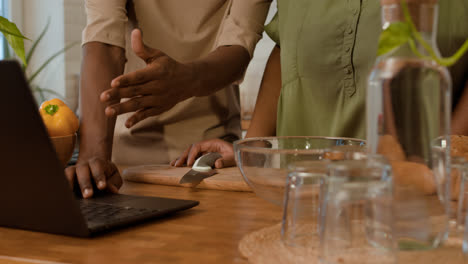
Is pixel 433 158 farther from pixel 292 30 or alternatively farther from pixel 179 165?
pixel 292 30

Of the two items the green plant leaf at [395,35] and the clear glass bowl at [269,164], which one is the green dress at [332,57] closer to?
the clear glass bowl at [269,164]

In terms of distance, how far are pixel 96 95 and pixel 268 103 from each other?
1.67 ft

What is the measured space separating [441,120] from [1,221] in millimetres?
607

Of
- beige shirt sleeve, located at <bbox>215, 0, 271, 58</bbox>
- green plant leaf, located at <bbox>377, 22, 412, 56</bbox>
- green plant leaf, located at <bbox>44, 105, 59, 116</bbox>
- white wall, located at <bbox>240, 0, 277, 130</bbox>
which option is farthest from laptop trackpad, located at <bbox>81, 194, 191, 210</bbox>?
white wall, located at <bbox>240, 0, 277, 130</bbox>

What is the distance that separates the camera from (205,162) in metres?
1.27

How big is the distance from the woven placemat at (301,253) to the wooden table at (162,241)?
0.02m

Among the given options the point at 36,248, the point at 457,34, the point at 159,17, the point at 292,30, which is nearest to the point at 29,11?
the point at 159,17

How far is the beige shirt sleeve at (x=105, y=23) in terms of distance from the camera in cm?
160

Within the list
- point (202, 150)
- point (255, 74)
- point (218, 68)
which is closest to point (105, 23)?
point (218, 68)

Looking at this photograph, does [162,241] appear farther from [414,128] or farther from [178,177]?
[178,177]

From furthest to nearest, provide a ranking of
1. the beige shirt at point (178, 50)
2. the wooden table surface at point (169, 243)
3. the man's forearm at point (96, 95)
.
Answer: the beige shirt at point (178, 50) < the man's forearm at point (96, 95) < the wooden table surface at point (169, 243)

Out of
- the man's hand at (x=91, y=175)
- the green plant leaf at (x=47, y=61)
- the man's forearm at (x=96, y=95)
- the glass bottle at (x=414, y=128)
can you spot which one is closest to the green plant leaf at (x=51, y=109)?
the man's forearm at (x=96, y=95)

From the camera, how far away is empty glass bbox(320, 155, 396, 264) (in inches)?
21.2

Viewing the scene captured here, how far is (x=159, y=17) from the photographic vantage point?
72.0 inches
